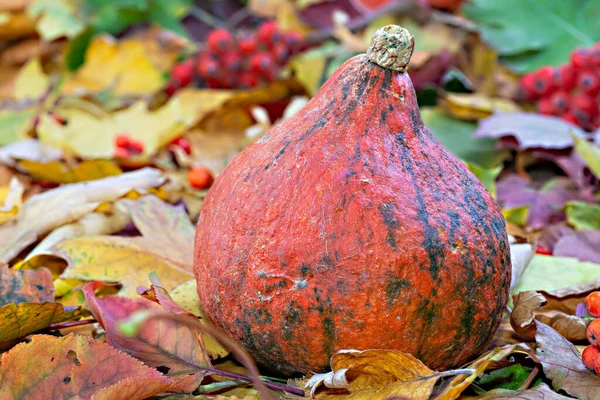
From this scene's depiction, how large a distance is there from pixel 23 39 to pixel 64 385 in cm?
228

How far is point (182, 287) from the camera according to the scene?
3.50 feet

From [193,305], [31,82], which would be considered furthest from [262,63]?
[193,305]

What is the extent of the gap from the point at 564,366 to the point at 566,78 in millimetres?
1105

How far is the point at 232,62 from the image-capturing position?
2.10 metres

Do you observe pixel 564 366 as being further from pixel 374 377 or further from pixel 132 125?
pixel 132 125

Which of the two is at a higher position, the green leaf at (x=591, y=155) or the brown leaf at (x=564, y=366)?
the brown leaf at (x=564, y=366)

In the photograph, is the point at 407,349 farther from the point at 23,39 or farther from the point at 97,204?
the point at 23,39

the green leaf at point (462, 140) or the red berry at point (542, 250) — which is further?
the green leaf at point (462, 140)

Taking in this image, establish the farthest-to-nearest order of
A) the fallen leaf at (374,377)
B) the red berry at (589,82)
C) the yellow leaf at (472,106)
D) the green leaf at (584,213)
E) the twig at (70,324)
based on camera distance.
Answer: the yellow leaf at (472,106) → the red berry at (589,82) → the green leaf at (584,213) → the twig at (70,324) → the fallen leaf at (374,377)

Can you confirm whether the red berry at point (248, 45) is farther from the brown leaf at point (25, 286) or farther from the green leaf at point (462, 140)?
the brown leaf at point (25, 286)

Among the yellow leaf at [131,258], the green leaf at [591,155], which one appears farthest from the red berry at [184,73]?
the green leaf at [591,155]

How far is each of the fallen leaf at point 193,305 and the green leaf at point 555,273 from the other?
47cm

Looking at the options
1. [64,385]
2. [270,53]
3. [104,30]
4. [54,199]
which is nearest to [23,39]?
[104,30]

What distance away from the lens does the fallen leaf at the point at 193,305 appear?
926 millimetres
